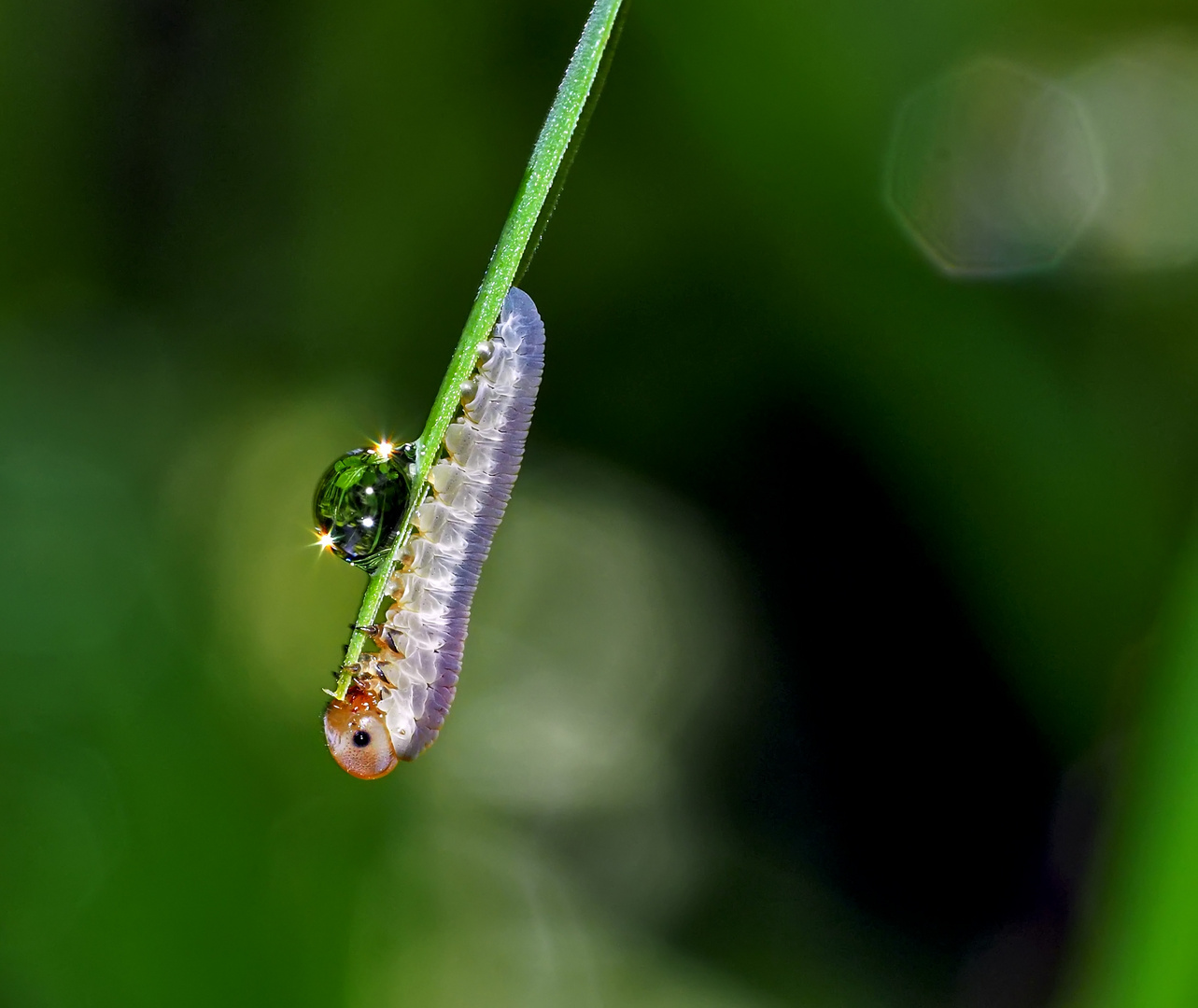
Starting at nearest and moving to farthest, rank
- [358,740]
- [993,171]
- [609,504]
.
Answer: [358,740] → [993,171] → [609,504]

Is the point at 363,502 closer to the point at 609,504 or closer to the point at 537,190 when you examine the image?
the point at 537,190

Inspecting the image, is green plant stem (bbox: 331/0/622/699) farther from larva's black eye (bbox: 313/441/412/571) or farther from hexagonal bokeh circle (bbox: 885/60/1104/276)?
hexagonal bokeh circle (bbox: 885/60/1104/276)

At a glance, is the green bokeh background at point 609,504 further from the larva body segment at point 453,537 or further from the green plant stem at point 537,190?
the green plant stem at point 537,190

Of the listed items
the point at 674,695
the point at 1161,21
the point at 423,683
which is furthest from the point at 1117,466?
the point at 423,683

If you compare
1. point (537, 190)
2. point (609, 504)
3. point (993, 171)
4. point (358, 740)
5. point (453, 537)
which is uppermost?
point (993, 171)

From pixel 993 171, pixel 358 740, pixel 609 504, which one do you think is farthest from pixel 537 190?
pixel 993 171

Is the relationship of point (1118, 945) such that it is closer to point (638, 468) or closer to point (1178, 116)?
point (638, 468)
